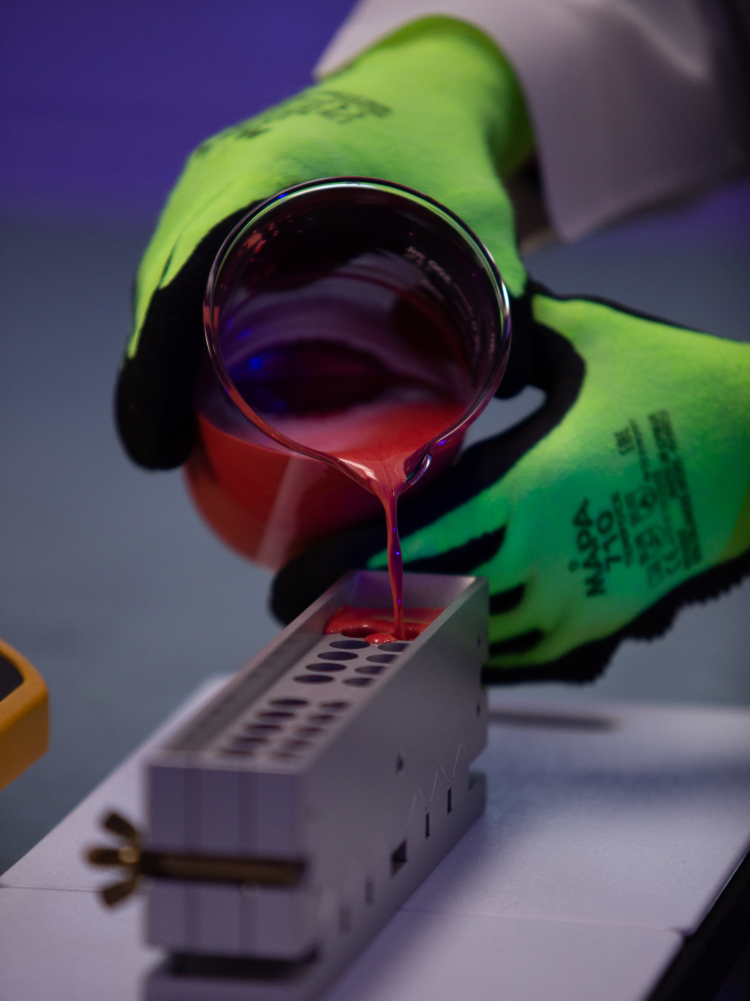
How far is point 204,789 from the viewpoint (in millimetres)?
548

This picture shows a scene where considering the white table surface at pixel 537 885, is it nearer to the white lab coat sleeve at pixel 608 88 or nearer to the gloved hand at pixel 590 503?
the gloved hand at pixel 590 503

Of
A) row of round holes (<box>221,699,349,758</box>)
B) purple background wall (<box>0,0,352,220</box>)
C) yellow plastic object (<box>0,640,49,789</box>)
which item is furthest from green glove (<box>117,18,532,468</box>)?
purple background wall (<box>0,0,352,220</box>)

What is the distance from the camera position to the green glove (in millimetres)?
832

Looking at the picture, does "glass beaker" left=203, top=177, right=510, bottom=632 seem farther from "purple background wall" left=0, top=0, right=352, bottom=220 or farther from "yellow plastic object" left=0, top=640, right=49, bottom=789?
"purple background wall" left=0, top=0, right=352, bottom=220

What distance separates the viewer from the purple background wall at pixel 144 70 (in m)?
3.79

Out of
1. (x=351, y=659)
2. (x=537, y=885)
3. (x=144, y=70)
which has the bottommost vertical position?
(x=144, y=70)

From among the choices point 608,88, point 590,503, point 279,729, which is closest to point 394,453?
point 590,503

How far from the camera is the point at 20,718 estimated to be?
797mm

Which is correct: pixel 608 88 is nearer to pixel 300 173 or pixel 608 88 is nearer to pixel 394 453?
pixel 300 173

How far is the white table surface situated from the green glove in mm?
309

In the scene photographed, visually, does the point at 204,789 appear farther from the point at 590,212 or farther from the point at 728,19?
the point at 728,19

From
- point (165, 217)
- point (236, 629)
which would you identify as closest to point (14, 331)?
point (236, 629)

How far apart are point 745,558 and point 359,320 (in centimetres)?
36

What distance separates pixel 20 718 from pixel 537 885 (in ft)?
1.14
